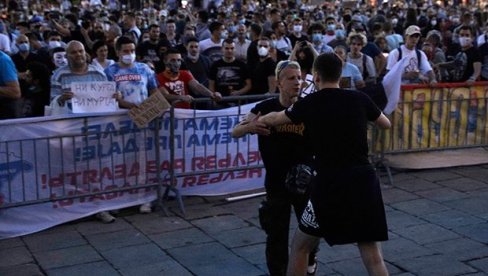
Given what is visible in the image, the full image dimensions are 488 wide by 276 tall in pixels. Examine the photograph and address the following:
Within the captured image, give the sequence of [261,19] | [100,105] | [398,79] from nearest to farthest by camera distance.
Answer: [100,105] → [398,79] → [261,19]

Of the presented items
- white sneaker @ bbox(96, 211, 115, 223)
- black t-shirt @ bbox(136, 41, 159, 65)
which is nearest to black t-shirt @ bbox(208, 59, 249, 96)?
black t-shirt @ bbox(136, 41, 159, 65)

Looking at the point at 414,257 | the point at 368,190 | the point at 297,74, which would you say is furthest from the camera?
the point at 414,257

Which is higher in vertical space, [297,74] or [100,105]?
[297,74]

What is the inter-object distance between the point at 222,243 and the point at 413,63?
4934 millimetres

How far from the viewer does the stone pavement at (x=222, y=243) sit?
5.85 metres

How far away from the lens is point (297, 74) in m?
5.03

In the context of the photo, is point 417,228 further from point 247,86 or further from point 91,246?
point 247,86

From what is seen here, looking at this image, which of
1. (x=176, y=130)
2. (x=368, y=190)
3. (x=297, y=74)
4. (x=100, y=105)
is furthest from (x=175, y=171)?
(x=368, y=190)

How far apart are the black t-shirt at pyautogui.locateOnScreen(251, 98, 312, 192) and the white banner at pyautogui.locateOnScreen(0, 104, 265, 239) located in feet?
8.56

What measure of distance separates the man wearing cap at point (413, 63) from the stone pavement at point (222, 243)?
7.49ft

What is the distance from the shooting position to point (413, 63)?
10.2 m

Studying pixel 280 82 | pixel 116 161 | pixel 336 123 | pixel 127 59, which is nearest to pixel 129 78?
pixel 127 59

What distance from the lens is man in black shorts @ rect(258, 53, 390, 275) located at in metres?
4.38

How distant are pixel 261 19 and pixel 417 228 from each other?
1316 cm
